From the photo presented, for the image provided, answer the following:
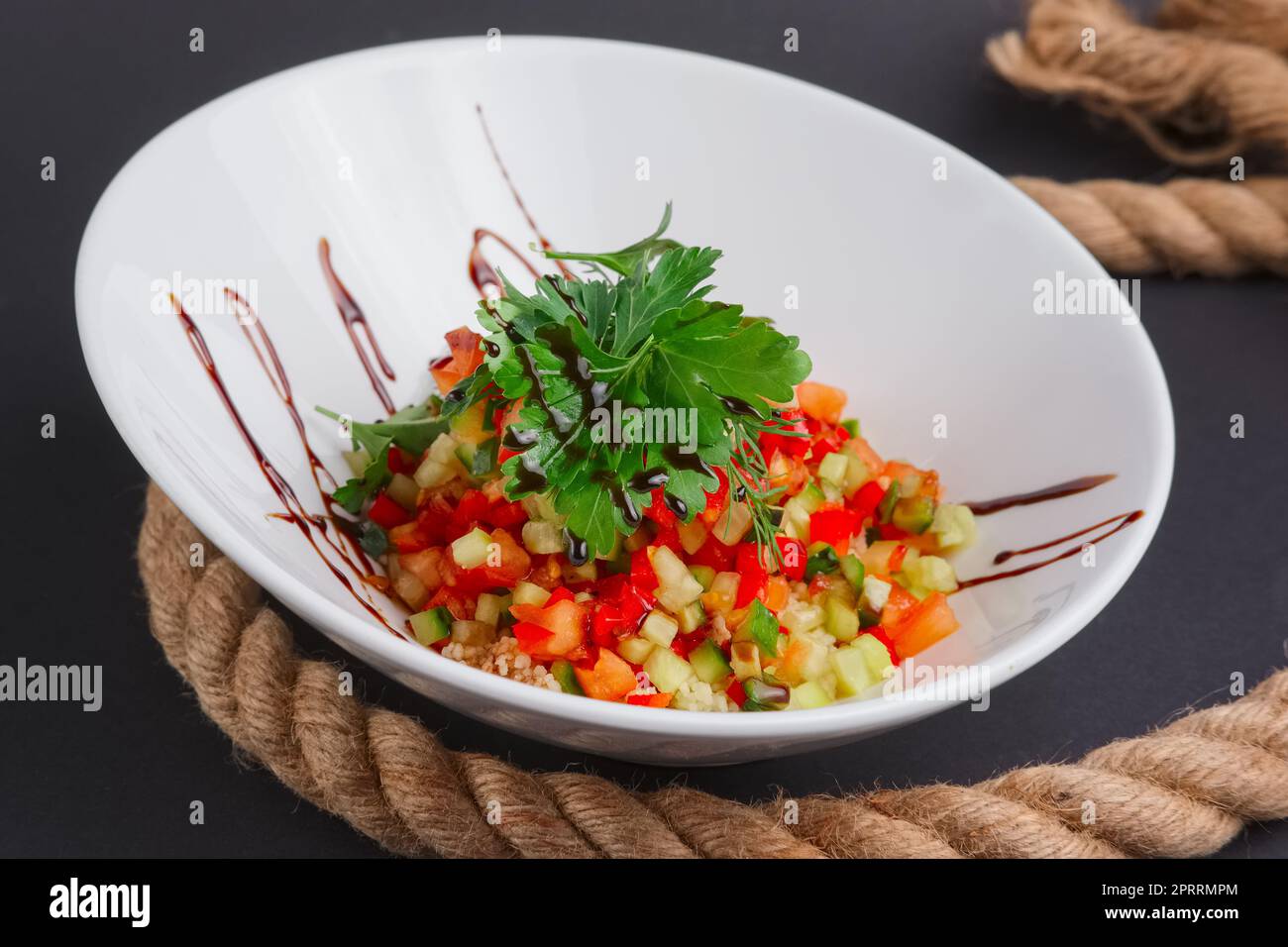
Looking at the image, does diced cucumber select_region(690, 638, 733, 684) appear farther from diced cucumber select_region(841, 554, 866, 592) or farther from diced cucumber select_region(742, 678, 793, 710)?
diced cucumber select_region(841, 554, 866, 592)

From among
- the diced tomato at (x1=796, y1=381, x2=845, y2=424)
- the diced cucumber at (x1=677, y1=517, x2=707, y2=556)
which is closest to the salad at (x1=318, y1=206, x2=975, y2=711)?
the diced cucumber at (x1=677, y1=517, x2=707, y2=556)

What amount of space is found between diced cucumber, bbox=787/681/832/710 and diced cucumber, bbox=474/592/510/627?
0.46m

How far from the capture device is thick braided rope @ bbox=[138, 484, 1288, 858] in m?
1.87

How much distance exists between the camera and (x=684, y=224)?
8.72 feet

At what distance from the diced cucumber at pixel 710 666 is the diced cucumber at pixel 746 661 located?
1 cm

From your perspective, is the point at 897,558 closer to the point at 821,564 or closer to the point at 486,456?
the point at 821,564

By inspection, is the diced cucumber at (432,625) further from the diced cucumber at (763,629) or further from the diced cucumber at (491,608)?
the diced cucumber at (763,629)

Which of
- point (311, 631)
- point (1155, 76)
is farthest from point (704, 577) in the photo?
point (1155, 76)

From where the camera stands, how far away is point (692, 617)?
1.95m

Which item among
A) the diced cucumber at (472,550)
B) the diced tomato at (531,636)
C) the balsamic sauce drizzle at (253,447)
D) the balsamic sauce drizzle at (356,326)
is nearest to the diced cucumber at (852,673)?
the diced tomato at (531,636)

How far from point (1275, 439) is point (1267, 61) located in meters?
1.08

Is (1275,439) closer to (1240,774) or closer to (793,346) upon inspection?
(1240,774)

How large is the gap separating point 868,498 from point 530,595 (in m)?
0.66
